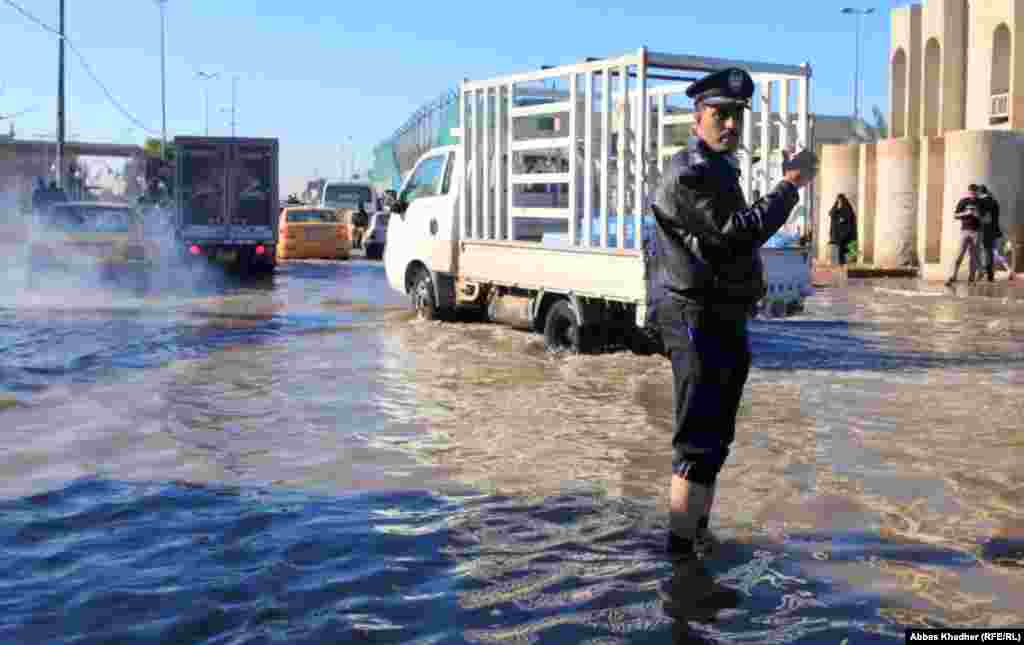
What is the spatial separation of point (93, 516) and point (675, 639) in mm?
3047

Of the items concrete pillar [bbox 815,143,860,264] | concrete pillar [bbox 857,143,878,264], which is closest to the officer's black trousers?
concrete pillar [bbox 815,143,860,264]

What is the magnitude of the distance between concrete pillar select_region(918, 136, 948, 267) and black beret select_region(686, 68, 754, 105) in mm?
19362

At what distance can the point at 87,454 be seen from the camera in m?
7.46

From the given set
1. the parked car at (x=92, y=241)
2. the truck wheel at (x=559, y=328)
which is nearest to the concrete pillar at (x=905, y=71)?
the parked car at (x=92, y=241)

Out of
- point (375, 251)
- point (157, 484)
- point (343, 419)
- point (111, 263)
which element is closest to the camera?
point (157, 484)

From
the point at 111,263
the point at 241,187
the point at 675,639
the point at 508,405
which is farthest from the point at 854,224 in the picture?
the point at 675,639

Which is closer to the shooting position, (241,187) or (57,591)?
(57,591)

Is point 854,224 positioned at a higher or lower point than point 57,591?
higher

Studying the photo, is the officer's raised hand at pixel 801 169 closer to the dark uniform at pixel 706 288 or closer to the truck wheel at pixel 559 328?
the dark uniform at pixel 706 288

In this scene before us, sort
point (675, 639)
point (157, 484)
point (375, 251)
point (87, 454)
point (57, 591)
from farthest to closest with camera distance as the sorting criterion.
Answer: point (375, 251) < point (87, 454) < point (157, 484) < point (57, 591) < point (675, 639)

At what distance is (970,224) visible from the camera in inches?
791

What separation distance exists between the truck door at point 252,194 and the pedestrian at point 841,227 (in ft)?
36.1

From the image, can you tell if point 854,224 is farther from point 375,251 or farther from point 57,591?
point 57,591

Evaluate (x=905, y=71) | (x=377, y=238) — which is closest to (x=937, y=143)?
(x=905, y=71)
